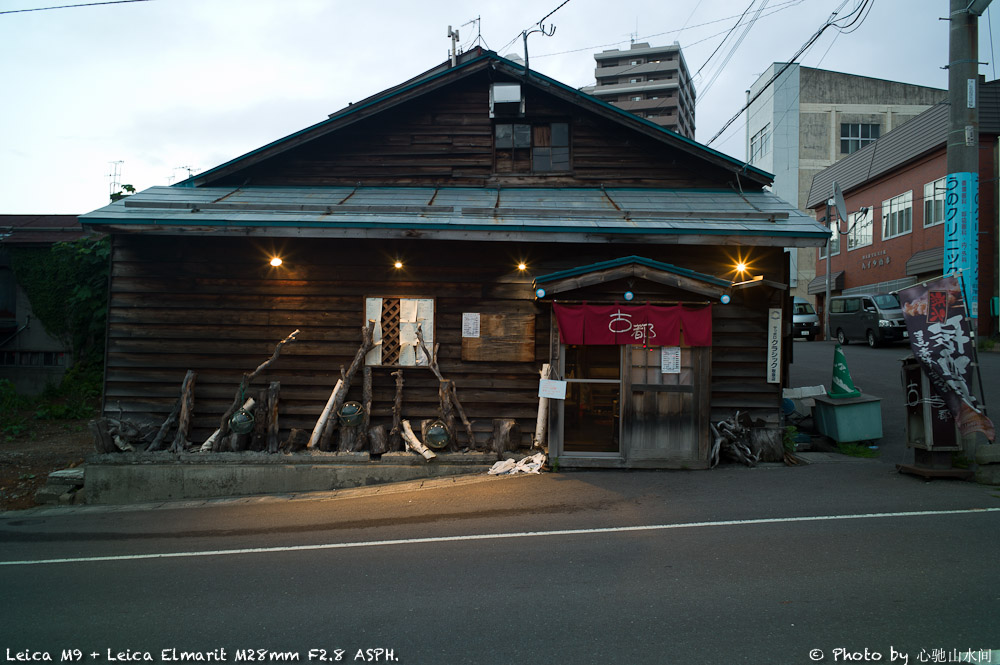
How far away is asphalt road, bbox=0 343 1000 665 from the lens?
12.5ft

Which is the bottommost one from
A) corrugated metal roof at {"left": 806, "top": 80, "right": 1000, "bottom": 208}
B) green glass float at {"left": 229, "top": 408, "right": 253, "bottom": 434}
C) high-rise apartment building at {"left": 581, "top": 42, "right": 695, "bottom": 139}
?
green glass float at {"left": 229, "top": 408, "right": 253, "bottom": 434}

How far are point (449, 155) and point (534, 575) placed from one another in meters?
8.79

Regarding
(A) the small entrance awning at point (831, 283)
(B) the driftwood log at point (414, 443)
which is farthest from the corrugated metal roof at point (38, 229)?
A: (A) the small entrance awning at point (831, 283)

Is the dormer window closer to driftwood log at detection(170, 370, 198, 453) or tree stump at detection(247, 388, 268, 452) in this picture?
tree stump at detection(247, 388, 268, 452)

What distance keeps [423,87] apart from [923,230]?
23.8m

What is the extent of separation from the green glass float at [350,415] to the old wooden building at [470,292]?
0.41 meters

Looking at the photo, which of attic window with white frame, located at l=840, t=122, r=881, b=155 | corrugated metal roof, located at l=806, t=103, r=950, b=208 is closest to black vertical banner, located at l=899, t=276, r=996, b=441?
corrugated metal roof, located at l=806, t=103, r=950, b=208

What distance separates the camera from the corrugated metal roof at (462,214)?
873cm

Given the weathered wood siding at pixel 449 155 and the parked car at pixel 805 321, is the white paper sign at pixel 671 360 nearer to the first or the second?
the weathered wood siding at pixel 449 155

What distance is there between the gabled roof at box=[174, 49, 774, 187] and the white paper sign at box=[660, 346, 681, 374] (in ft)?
14.5

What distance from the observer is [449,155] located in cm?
1156

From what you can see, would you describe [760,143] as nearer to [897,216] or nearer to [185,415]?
[897,216]

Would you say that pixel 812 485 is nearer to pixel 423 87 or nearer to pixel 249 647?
pixel 249 647

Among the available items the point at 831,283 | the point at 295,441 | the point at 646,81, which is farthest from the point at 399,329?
the point at 646,81
